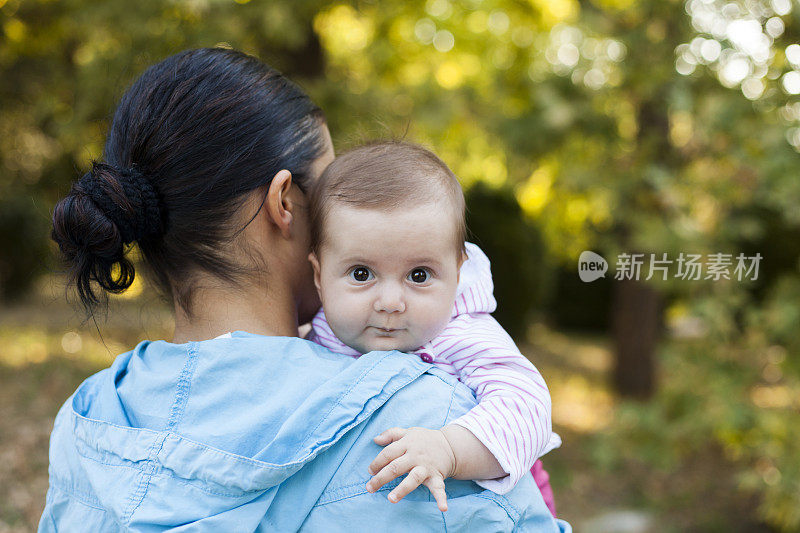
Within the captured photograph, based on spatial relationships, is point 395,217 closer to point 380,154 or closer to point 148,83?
point 380,154

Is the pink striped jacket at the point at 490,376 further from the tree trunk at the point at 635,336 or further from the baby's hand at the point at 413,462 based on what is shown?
the tree trunk at the point at 635,336

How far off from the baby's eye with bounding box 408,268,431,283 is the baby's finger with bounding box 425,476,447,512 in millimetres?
379

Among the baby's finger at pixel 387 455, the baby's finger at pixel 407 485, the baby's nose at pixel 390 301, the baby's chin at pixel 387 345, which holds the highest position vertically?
the baby's nose at pixel 390 301

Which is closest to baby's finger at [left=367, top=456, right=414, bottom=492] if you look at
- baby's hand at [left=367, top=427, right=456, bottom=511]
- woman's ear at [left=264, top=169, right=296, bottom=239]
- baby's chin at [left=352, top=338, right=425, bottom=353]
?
baby's hand at [left=367, top=427, right=456, bottom=511]

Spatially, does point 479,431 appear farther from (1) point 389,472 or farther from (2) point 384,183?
(2) point 384,183

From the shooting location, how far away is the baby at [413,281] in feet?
4.11

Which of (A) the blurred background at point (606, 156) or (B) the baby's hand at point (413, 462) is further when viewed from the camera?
(A) the blurred background at point (606, 156)

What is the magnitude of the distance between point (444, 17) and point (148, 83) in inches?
264

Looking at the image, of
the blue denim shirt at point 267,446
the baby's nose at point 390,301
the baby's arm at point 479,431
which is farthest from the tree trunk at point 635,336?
the blue denim shirt at point 267,446

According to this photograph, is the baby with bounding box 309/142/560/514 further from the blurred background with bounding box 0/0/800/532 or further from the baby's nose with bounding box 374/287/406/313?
A: the blurred background with bounding box 0/0/800/532

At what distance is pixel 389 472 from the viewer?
1.06m

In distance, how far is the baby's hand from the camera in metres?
1.05

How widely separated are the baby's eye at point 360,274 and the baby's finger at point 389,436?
32cm

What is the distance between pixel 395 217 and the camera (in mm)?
1261
